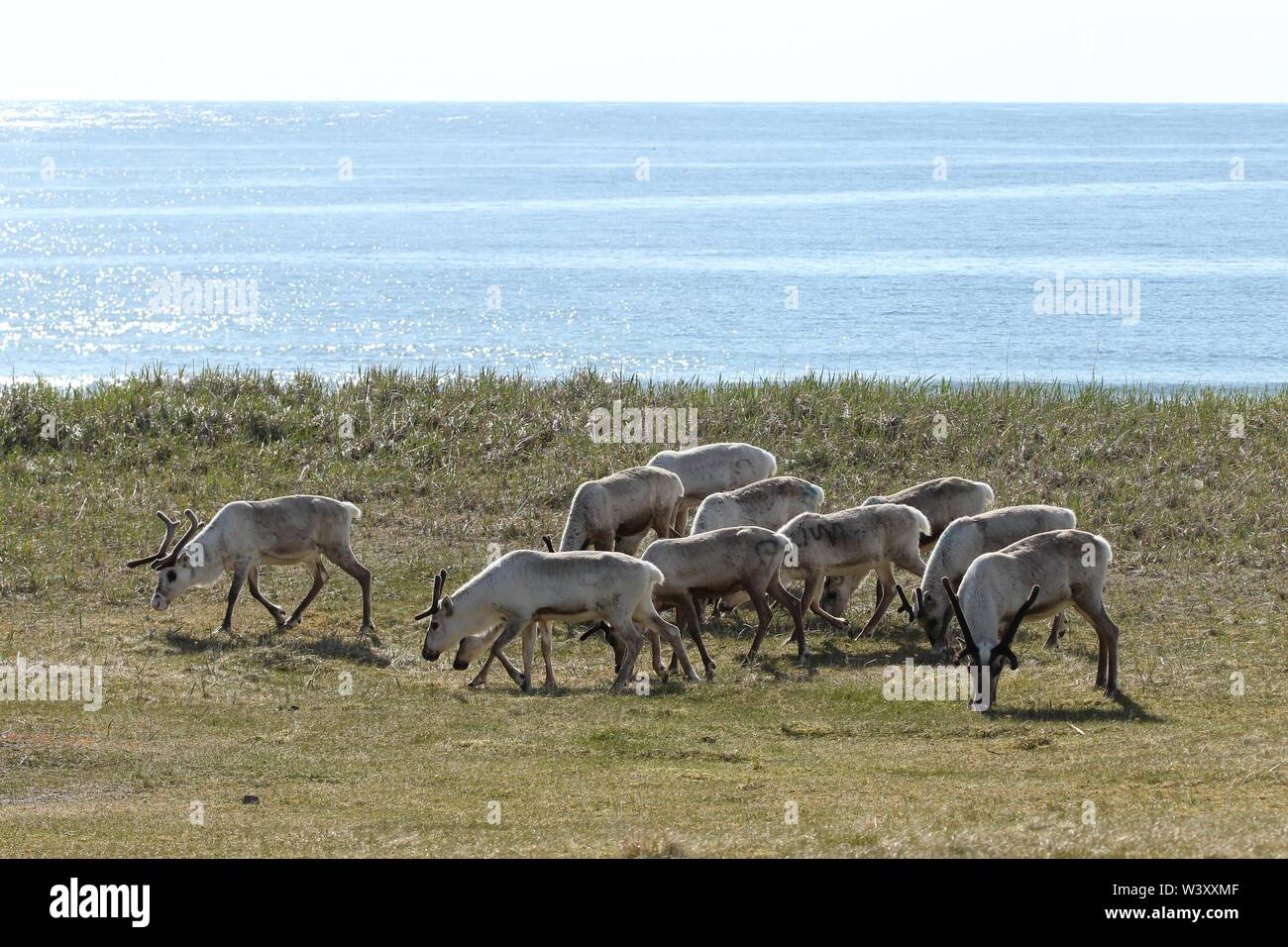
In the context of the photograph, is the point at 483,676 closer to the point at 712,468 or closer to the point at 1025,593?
the point at 1025,593

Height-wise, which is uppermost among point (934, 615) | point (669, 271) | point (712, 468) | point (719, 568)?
point (669, 271)

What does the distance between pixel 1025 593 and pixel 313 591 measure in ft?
29.2

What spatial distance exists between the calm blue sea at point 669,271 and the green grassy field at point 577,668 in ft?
20.7

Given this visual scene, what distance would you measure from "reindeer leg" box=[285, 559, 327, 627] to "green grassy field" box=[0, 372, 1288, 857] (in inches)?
8.1

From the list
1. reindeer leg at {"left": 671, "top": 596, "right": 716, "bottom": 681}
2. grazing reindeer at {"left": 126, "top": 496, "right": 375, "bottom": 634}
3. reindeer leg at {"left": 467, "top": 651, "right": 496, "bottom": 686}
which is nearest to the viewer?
reindeer leg at {"left": 467, "top": 651, "right": 496, "bottom": 686}

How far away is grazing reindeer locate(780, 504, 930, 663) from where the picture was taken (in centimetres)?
1861

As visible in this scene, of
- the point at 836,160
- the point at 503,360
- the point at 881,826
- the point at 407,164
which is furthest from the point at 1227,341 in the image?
the point at 407,164

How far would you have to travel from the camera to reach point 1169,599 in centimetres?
2059

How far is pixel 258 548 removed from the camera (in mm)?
19453

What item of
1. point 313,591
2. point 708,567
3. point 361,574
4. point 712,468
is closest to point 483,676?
point 708,567

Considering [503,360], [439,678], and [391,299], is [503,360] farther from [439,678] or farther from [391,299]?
[439,678]

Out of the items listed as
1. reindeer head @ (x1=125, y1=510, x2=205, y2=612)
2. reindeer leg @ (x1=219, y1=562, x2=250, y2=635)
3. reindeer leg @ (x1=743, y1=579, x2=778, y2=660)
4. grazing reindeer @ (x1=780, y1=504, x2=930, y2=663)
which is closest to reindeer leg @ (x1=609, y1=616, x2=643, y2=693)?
reindeer leg @ (x1=743, y1=579, x2=778, y2=660)

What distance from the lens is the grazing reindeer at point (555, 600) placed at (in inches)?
641

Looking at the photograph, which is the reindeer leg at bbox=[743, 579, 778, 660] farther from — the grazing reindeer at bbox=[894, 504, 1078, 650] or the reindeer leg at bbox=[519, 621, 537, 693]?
the reindeer leg at bbox=[519, 621, 537, 693]
